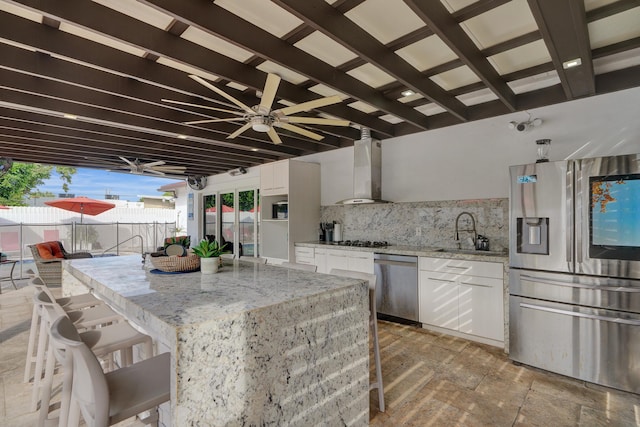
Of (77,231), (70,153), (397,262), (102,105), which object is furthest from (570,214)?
(77,231)

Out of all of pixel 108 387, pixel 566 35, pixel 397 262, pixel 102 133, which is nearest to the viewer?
pixel 108 387

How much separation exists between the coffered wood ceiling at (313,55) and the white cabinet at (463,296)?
1818 mm

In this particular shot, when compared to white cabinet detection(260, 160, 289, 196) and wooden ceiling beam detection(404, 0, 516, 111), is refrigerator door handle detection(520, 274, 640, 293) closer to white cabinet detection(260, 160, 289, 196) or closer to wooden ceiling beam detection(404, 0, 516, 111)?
wooden ceiling beam detection(404, 0, 516, 111)

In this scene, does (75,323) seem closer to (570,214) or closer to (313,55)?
(313,55)

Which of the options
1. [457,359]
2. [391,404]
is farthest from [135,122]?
[457,359]

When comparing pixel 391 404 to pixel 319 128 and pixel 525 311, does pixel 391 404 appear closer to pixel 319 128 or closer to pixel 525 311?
pixel 525 311

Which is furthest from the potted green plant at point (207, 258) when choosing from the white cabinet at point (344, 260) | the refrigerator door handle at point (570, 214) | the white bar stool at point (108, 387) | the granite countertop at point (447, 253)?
the refrigerator door handle at point (570, 214)

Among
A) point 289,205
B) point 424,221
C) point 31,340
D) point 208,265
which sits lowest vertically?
point 31,340

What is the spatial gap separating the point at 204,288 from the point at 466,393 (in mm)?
2191

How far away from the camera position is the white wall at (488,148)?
9.62 feet

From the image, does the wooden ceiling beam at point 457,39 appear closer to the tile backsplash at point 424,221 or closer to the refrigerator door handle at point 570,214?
the refrigerator door handle at point 570,214

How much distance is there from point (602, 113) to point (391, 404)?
3.39 meters

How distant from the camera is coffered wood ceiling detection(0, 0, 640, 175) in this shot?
6.40 ft

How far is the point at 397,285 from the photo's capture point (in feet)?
12.9
